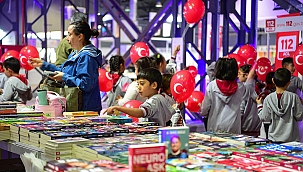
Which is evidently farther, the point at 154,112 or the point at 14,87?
the point at 14,87

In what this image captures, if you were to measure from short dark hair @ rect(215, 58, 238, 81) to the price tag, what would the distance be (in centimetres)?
295

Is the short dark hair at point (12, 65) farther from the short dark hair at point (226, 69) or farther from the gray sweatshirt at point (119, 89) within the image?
the short dark hair at point (226, 69)

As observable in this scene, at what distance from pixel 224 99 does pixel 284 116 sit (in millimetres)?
649

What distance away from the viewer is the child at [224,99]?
16.1ft

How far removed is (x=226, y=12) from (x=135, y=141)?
664 centimetres

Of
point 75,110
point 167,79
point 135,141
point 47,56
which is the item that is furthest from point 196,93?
point 47,56

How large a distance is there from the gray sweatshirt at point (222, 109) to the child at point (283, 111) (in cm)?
32

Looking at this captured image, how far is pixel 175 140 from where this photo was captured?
1.94 meters

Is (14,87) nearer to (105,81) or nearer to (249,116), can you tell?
(105,81)

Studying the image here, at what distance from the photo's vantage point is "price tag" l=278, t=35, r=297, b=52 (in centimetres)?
754

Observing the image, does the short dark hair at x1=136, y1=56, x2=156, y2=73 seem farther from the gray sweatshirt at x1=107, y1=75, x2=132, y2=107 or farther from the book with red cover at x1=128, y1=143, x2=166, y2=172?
the book with red cover at x1=128, y1=143, x2=166, y2=172

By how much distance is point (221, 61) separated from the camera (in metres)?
4.89

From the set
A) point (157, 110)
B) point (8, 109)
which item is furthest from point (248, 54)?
point (8, 109)

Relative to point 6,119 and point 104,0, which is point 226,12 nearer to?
point 104,0
